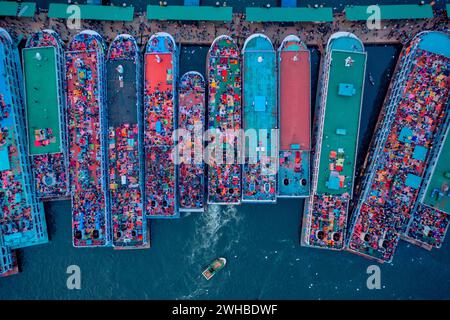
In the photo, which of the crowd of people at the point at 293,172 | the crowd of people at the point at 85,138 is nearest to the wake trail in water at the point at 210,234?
the crowd of people at the point at 293,172

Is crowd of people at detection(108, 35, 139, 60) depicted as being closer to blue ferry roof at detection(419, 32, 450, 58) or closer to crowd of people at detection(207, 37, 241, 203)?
crowd of people at detection(207, 37, 241, 203)

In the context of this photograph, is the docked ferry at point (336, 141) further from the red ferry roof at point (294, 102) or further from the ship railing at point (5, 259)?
the ship railing at point (5, 259)

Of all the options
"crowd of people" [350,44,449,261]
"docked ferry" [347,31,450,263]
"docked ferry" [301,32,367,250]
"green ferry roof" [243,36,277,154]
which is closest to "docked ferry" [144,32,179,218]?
"green ferry roof" [243,36,277,154]

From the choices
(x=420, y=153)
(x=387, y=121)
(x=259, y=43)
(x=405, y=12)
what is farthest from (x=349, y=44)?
(x=420, y=153)

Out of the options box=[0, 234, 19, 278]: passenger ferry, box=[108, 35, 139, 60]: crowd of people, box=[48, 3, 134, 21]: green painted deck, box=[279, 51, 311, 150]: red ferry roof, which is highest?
box=[48, 3, 134, 21]: green painted deck

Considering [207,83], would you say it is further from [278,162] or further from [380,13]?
[380,13]
